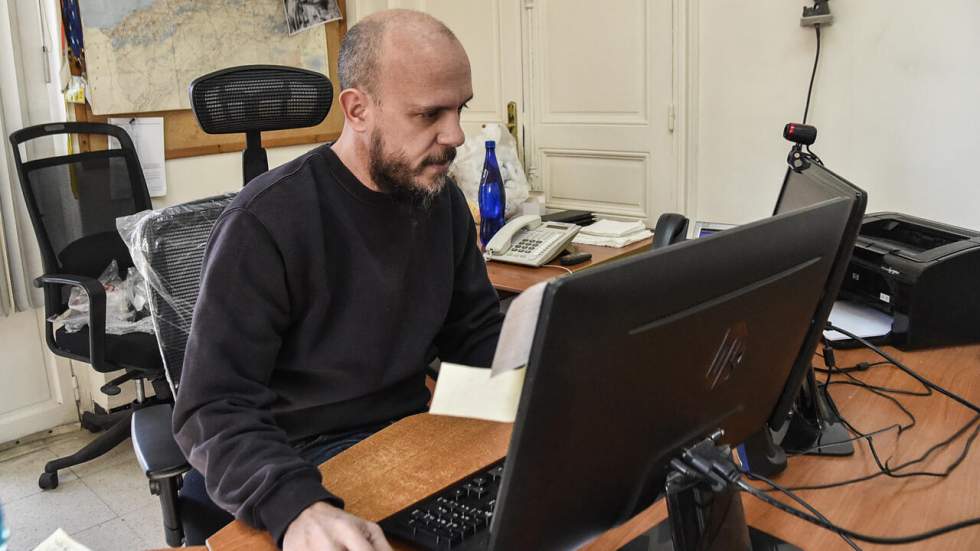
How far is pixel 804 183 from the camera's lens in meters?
1.27

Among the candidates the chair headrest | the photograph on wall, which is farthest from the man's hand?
the photograph on wall

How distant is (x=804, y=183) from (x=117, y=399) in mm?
2815

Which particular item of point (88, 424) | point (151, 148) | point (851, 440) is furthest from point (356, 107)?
point (88, 424)

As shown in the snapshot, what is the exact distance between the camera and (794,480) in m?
1.14

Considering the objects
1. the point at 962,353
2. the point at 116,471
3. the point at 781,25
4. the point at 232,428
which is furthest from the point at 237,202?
the point at 781,25

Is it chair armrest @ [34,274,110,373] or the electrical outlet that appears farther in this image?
the electrical outlet

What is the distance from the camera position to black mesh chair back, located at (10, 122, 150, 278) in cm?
266

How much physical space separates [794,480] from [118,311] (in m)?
2.26

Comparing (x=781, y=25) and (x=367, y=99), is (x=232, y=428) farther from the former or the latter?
(x=781, y=25)

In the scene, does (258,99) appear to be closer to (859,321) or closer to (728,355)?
(728,355)

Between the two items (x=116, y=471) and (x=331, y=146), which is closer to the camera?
(x=331, y=146)

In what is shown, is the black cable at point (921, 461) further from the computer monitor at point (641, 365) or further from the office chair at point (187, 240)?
the office chair at point (187, 240)

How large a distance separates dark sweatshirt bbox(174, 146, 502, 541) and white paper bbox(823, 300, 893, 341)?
2.30 feet

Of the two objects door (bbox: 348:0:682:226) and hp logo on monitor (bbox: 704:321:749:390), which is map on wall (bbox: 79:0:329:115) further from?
hp logo on monitor (bbox: 704:321:749:390)
